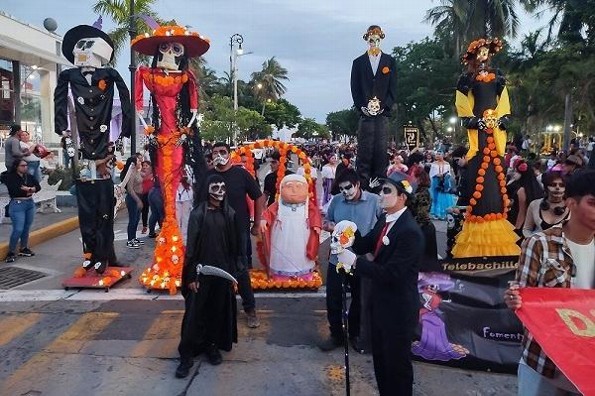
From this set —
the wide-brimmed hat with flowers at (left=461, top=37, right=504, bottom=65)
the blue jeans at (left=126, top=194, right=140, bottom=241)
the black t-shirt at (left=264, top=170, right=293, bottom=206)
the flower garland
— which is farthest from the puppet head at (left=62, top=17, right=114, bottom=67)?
the flower garland

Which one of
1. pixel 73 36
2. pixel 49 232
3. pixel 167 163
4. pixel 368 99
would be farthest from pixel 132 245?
pixel 368 99

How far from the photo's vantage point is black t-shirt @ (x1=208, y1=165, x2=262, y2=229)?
6.42 metres

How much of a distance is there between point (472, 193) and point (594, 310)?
13.5ft

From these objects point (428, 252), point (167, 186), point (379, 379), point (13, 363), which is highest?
point (167, 186)

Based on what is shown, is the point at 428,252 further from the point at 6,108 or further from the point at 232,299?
the point at 6,108

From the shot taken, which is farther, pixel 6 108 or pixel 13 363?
pixel 6 108

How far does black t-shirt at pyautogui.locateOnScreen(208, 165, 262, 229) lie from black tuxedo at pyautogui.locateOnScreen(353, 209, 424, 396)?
3.22m

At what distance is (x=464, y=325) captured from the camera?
4.60m

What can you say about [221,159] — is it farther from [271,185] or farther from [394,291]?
[394,291]

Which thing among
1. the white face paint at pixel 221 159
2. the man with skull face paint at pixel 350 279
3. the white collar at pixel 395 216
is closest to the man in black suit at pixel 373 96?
the man with skull face paint at pixel 350 279

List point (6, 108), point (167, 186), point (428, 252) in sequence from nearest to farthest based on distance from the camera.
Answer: point (428, 252) < point (167, 186) < point (6, 108)

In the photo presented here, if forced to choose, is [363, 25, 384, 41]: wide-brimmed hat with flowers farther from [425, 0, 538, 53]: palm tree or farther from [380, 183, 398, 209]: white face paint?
[425, 0, 538, 53]: palm tree

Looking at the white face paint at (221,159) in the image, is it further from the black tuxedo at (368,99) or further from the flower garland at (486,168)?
the flower garland at (486,168)

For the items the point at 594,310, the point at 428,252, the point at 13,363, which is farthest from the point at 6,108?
the point at 594,310
